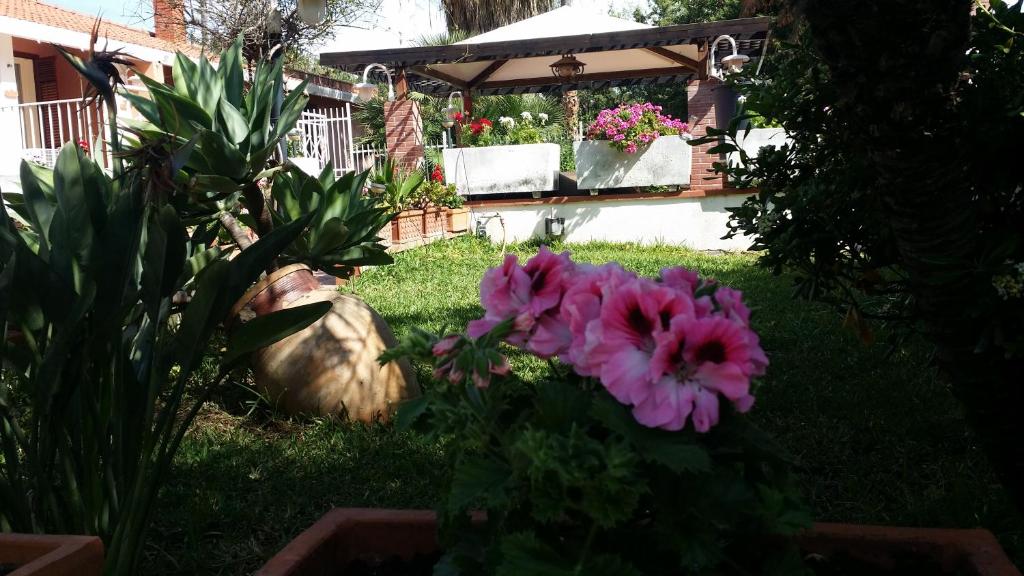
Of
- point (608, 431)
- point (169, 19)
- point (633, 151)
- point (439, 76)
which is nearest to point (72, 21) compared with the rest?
point (169, 19)

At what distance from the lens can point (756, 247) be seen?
11.1 ft

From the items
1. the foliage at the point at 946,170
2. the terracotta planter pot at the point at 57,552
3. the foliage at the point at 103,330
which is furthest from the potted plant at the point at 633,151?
the terracotta planter pot at the point at 57,552

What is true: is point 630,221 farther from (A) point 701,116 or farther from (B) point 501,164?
(B) point 501,164

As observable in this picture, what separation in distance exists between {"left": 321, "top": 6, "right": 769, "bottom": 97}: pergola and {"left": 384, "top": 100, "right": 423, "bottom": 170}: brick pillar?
0.34 metres

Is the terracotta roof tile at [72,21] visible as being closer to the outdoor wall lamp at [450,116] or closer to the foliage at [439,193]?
the outdoor wall lamp at [450,116]

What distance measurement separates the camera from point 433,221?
11391 millimetres

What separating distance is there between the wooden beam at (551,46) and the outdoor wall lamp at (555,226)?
2636 millimetres

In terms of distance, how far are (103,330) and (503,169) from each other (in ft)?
34.9

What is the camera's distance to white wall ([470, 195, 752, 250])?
11.7m

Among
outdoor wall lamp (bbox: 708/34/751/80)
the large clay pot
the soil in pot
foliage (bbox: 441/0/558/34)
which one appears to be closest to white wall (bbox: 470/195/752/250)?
outdoor wall lamp (bbox: 708/34/751/80)

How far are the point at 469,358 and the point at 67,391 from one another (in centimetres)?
127

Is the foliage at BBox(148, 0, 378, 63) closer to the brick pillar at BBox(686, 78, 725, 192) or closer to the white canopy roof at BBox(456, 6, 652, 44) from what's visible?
the white canopy roof at BBox(456, 6, 652, 44)

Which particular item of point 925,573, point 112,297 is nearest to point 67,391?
point 112,297

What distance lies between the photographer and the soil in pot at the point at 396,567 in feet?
5.63
